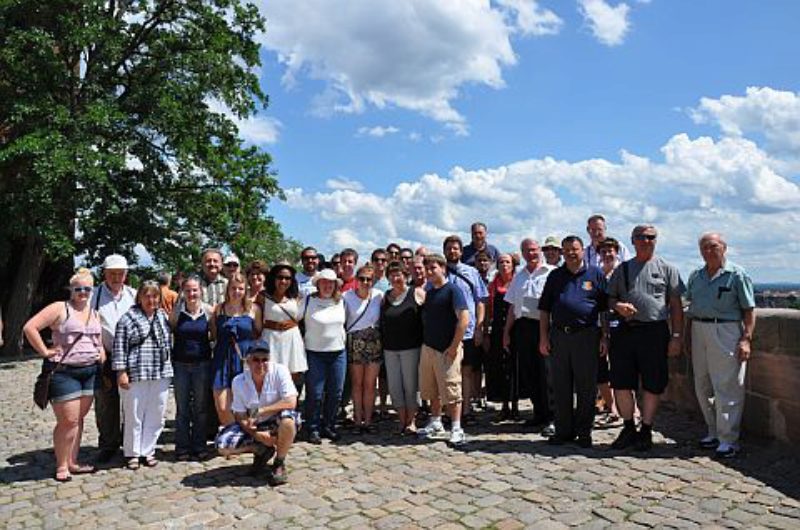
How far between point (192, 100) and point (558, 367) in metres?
12.9

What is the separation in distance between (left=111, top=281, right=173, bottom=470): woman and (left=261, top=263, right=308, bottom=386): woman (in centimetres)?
98

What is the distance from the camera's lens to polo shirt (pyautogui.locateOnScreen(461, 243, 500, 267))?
26.6 ft

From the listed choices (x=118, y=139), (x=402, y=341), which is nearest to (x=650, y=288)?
(x=402, y=341)

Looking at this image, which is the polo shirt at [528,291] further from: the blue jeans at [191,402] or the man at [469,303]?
the blue jeans at [191,402]

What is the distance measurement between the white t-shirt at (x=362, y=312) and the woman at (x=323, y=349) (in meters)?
0.18

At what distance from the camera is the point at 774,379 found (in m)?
6.30

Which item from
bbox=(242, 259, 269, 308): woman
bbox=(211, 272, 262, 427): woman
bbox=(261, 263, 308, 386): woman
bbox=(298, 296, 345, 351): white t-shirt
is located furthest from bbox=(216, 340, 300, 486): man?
bbox=(242, 259, 269, 308): woman

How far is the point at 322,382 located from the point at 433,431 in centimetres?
129

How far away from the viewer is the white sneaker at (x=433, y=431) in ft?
22.4

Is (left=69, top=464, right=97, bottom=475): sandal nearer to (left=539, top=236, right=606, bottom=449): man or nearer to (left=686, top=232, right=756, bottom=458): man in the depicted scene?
(left=539, top=236, right=606, bottom=449): man

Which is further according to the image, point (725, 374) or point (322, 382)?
point (322, 382)

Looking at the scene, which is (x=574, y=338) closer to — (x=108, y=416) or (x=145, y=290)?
(x=145, y=290)

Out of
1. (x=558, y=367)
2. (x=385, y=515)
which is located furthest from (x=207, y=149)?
(x=385, y=515)

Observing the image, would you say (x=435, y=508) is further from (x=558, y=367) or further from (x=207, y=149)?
(x=207, y=149)
